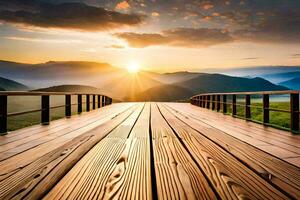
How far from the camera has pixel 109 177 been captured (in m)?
2.42

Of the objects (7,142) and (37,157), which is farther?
(7,142)

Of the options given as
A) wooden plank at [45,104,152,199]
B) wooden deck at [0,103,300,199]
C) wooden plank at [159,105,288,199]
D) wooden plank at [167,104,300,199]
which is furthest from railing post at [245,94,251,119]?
wooden plank at [45,104,152,199]

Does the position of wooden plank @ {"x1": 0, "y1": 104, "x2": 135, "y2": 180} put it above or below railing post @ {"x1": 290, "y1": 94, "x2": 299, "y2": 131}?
below

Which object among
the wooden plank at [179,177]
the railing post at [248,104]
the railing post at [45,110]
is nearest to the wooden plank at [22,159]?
the wooden plank at [179,177]

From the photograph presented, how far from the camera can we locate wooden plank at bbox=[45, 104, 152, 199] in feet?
6.58

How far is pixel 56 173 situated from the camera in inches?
99.3

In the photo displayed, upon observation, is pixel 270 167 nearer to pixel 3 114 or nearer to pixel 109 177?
pixel 109 177

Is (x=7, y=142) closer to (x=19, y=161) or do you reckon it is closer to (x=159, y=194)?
(x=19, y=161)

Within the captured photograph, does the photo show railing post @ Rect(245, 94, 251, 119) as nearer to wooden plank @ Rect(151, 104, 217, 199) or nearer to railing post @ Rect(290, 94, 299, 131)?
railing post @ Rect(290, 94, 299, 131)

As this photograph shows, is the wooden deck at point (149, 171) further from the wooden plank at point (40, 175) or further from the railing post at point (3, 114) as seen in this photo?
the railing post at point (3, 114)

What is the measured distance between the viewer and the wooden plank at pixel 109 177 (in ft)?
6.58

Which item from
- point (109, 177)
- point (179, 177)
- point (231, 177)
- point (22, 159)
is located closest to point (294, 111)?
point (231, 177)

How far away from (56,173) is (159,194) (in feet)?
3.34

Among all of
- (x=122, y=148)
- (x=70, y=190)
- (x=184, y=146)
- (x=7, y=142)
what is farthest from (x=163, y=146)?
(x=7, y=142)
